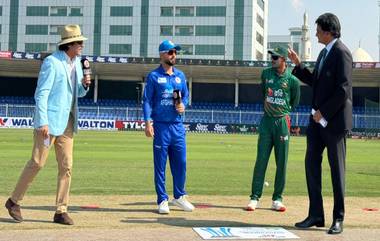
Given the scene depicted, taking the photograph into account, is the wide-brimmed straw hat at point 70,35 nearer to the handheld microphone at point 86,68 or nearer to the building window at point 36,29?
the handheld microphone at point 86,68

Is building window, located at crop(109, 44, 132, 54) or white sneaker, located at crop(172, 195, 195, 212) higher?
building window, located at crop(109, 44, 132, 54)

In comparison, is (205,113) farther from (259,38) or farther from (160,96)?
(160,96)

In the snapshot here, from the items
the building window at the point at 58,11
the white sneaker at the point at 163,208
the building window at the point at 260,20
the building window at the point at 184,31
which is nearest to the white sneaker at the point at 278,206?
the white sneaker at the point at 163,208

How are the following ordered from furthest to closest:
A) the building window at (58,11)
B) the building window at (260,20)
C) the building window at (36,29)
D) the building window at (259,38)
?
the building window at (259,38), the building window at (260,20), the building window at (58,11), the building window at (36,29)

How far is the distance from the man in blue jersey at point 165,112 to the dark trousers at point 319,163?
1817 mm

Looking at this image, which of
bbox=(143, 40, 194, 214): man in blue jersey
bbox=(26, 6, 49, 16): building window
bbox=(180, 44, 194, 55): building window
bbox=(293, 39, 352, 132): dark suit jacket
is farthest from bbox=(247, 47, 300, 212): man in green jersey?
bbox=(26, 6, 49, 16): building window

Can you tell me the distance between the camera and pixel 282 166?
8367 mm

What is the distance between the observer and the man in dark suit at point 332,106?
21.2 ft

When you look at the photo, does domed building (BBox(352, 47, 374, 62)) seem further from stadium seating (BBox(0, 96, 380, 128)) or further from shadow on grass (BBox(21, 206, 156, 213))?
shadow on grass (BBox(21, 206, 156, 213))

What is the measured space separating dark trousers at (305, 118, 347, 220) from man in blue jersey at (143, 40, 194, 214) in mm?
1817

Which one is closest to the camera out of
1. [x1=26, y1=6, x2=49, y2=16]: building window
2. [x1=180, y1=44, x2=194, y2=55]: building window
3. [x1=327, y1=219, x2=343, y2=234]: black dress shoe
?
[x1=327, y1=219, x2=343, y2=234]: black dress shoe

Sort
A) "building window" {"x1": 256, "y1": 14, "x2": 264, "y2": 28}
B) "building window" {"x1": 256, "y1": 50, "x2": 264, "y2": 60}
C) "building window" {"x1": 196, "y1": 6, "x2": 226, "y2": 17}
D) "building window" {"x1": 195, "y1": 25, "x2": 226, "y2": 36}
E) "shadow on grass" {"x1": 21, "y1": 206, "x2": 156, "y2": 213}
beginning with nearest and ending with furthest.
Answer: "shadow on grass" {"x1": 21, "y1": 206, "x2": 156, "y2": 213} < "building window" {"x1": 195, "y1": 25, "x2": 226, "y2": 36} < "building window" {"x1": 196, "y1": 6, "x2": 226, "y2": 17} < "building window" {"x1": 256, "y1": 14, "x2": 264, "y2": 28} < "building window" {"x1": 256, "y1": 50, "x2": 264, "y2": 60}

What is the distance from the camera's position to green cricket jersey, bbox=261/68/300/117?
8.28 meters

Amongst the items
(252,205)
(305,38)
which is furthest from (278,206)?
(305,38)
